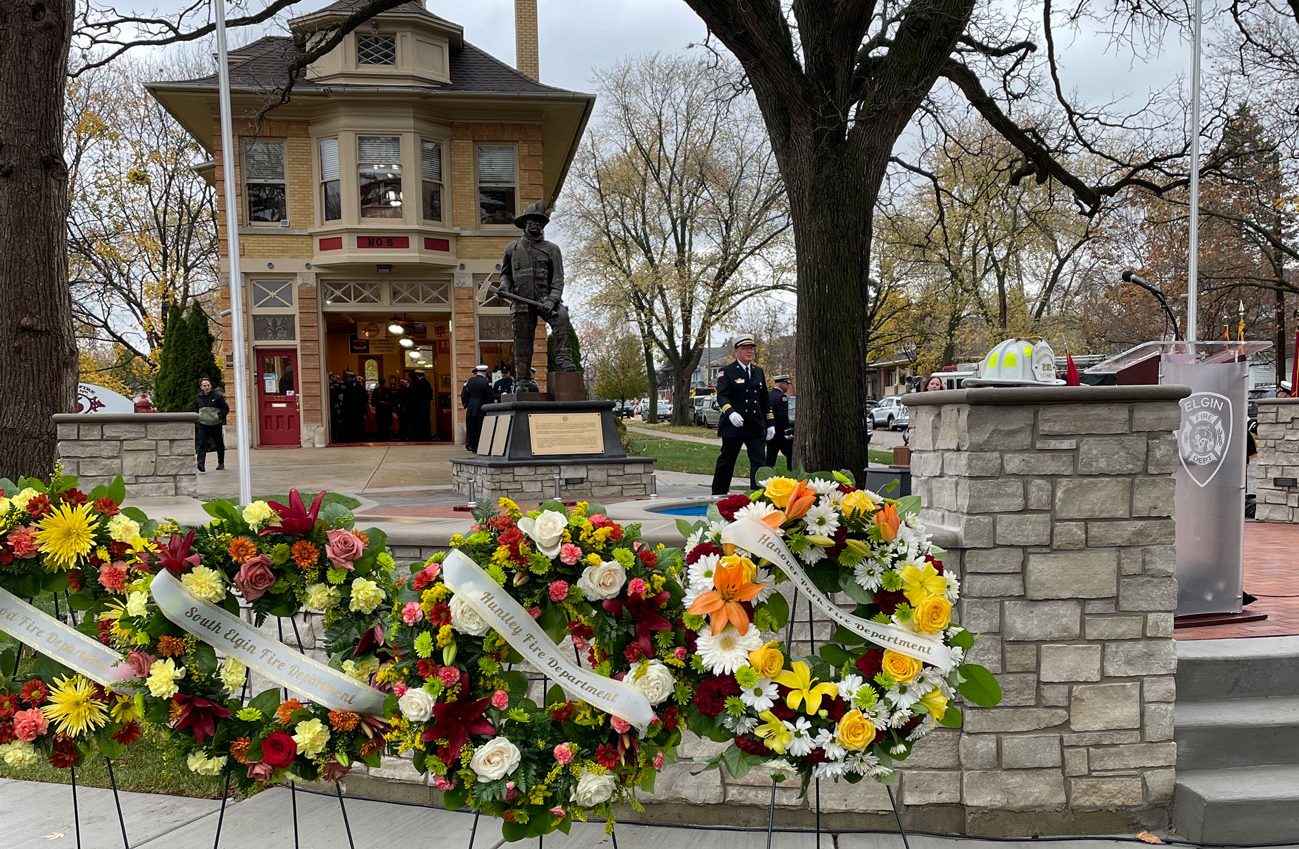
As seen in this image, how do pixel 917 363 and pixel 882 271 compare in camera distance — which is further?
pixel 917 363

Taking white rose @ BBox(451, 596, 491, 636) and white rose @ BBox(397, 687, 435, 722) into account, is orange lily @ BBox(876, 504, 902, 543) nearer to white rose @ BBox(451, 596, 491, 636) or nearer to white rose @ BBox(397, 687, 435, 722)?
white rose @ BBox(451, 596, 491, 636)

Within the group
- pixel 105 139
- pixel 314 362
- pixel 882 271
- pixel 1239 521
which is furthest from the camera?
pixel 882 271

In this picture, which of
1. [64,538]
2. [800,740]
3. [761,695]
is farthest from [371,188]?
[800,740]

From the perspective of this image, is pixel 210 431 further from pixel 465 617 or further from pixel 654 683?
pixel 654 683

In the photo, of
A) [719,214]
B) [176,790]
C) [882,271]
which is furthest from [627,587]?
[719,214]

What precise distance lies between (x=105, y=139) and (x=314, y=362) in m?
12.2

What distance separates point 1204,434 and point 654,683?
3768 millimetres

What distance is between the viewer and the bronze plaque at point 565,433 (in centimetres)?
965

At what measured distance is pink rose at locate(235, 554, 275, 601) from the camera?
263 cm

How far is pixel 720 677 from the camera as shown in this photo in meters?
2.49

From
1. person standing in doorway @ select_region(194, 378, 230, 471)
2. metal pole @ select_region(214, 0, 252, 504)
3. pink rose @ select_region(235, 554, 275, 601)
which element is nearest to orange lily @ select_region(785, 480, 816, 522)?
pink rose @ select_region(235, 554, 275, 601)

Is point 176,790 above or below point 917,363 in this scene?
below

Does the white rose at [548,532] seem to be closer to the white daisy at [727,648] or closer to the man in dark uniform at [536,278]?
the white daisy at [727,648]

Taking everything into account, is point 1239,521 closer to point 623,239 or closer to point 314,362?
point 314,362
